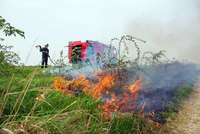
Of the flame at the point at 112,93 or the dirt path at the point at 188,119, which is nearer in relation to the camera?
the dirt path at the point at 188,119

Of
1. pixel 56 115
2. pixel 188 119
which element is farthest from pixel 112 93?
pixel 56 115

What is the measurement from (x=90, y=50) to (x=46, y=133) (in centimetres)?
768

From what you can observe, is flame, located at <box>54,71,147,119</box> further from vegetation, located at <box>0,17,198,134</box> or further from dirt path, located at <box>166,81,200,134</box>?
dirt path, located at <box>166,81,200,134</box>

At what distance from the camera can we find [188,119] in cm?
335

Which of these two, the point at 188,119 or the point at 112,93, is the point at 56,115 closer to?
the point at 112,93

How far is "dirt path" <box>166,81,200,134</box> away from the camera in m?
2.95

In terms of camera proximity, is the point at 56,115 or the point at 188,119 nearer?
the point at 56,115

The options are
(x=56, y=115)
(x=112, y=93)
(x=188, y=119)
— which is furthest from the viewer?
(x=112, y=93)

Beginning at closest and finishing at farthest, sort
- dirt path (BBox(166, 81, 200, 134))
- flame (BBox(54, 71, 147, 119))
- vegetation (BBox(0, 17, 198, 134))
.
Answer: vegetation (BBox(0, 17, 198, 134)), dirt path (BBox(166, 81, 200, 134)), flame (BBox(54, 71, 147, 119))

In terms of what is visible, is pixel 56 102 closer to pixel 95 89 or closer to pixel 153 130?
pixel 95 89

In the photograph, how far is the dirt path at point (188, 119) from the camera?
295 centimetres

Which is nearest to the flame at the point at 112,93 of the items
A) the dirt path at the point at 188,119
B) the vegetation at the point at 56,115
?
the vegetation at the point at 56,115

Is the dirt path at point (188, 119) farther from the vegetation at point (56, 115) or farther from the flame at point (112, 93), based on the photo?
the flame at point (112, 93)

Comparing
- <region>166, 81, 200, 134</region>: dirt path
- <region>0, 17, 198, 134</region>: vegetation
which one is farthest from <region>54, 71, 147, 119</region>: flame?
<region>166, 81, 200, 134</region>: dirt path
